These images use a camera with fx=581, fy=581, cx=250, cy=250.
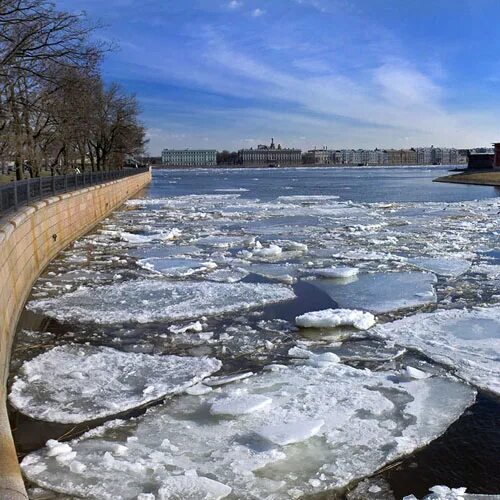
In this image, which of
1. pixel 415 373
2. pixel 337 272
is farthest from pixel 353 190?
pixel 415 373

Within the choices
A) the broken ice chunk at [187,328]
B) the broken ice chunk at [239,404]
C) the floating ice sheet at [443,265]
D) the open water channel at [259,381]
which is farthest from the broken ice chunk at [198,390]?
the floating ice sheet at [443,265]

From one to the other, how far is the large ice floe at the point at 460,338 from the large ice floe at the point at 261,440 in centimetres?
62

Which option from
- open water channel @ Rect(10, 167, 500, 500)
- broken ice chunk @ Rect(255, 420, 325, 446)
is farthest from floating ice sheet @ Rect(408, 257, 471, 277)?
broken ice chunk @ Rect(255, 420, 325, 446)

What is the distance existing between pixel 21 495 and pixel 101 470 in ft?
4.02

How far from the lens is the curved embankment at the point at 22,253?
4.87 m

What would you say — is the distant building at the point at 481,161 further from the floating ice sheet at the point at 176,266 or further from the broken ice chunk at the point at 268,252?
the floating ice sheet at the point at 176,266

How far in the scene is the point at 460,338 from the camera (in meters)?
9.41

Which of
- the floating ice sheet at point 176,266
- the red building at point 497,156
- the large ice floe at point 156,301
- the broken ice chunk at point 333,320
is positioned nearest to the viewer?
the broken ice chunk at point 333,320

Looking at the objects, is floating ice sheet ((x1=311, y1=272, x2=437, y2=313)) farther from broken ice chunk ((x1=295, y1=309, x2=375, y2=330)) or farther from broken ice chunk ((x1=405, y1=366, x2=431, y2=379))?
broken ice chunk ((x1=405, y1=366, x2=431, y2=379))

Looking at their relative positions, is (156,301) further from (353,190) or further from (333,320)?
(353,190)

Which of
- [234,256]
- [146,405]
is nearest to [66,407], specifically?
[146,405]

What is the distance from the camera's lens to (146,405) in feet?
22.8

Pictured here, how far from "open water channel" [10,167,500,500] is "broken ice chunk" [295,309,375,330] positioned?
3 centimetres

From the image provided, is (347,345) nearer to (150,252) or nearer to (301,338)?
(301,338)
